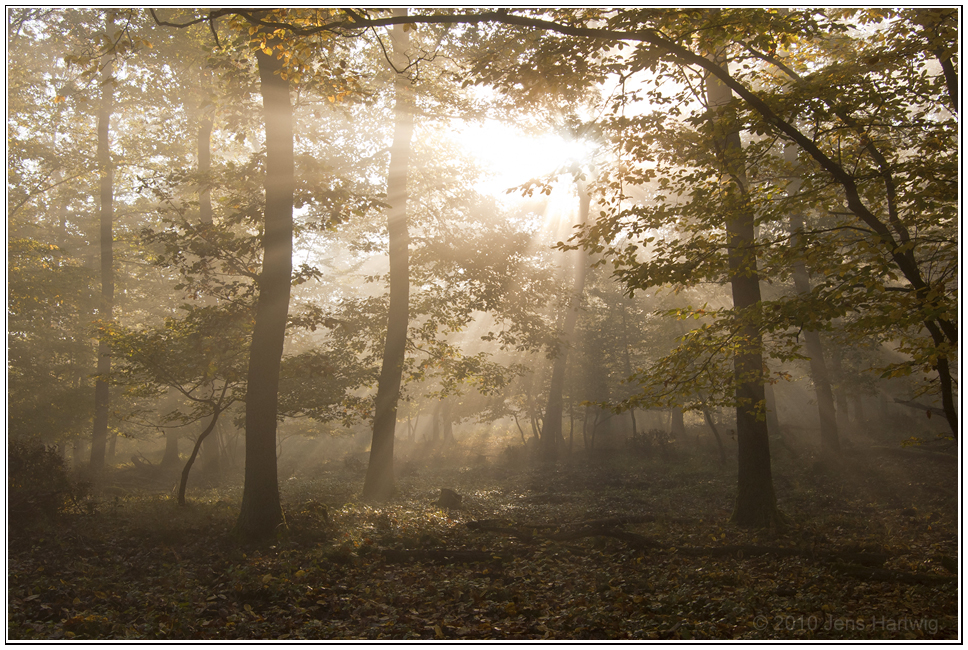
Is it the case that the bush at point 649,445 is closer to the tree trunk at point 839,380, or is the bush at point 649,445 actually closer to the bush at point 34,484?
the tree trunk at point 839,380

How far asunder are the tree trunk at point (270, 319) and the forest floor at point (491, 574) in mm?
675

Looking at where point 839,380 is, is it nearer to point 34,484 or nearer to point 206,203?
point 34,484

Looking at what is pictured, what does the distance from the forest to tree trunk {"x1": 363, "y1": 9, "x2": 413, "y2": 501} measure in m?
0.08

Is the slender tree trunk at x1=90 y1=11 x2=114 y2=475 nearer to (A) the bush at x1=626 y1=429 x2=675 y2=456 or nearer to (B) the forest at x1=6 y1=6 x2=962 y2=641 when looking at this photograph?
(B) the forest at x1=6 y1=6 x2=962 y2=641

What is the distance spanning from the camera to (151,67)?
16734mm

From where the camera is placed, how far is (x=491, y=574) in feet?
25.3

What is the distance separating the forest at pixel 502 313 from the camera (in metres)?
5.81

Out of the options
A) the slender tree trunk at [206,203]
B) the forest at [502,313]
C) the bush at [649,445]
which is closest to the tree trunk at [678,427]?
the bush at [649,445]

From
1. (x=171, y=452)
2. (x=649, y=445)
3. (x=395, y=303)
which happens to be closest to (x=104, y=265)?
(x=171, y=452)

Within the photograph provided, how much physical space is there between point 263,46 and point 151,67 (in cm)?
1412

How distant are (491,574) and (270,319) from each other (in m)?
5.70

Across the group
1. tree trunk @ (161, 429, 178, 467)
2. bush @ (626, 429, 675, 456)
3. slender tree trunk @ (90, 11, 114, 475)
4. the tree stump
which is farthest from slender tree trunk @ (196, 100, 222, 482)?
bush @ (626, 429, 675, 456)

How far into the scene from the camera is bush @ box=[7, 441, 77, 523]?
8672 millimetres

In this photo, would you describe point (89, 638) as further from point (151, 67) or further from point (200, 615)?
point (151, 67)
